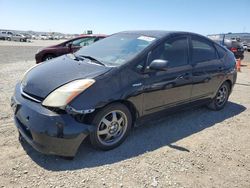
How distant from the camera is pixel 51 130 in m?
2.99

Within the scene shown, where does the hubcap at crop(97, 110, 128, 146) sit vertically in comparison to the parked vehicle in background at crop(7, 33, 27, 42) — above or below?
above

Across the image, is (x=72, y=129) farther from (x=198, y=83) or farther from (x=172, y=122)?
(x=198, y=83)

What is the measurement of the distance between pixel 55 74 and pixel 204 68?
9.17ft

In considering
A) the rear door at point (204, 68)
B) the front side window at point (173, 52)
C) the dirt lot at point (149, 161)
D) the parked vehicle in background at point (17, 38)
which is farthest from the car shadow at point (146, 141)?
the parked vehicle in background at point (17, 38)

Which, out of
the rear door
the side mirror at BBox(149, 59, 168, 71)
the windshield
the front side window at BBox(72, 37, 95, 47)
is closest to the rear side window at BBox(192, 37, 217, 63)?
the rear door

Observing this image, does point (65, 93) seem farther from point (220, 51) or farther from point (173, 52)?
point (220, 51)

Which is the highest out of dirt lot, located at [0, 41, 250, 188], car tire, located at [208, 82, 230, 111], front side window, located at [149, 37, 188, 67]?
front side window, located at [149, 37, 188, 67]

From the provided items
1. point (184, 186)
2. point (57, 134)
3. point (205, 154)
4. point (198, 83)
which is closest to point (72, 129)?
point (57, 134)

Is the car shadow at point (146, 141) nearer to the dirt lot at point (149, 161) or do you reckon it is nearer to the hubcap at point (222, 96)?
the dirt lot at point (149, 161)

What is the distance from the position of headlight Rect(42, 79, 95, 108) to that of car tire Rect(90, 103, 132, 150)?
1.24ft

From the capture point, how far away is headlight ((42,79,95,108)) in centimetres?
305

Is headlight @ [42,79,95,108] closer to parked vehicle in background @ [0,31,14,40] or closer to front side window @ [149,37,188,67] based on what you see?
front side window @ [149,37,188,67]

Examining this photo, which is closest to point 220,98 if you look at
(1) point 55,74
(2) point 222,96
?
(2) point 222,96

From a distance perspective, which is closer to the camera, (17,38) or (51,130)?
(51,130)
